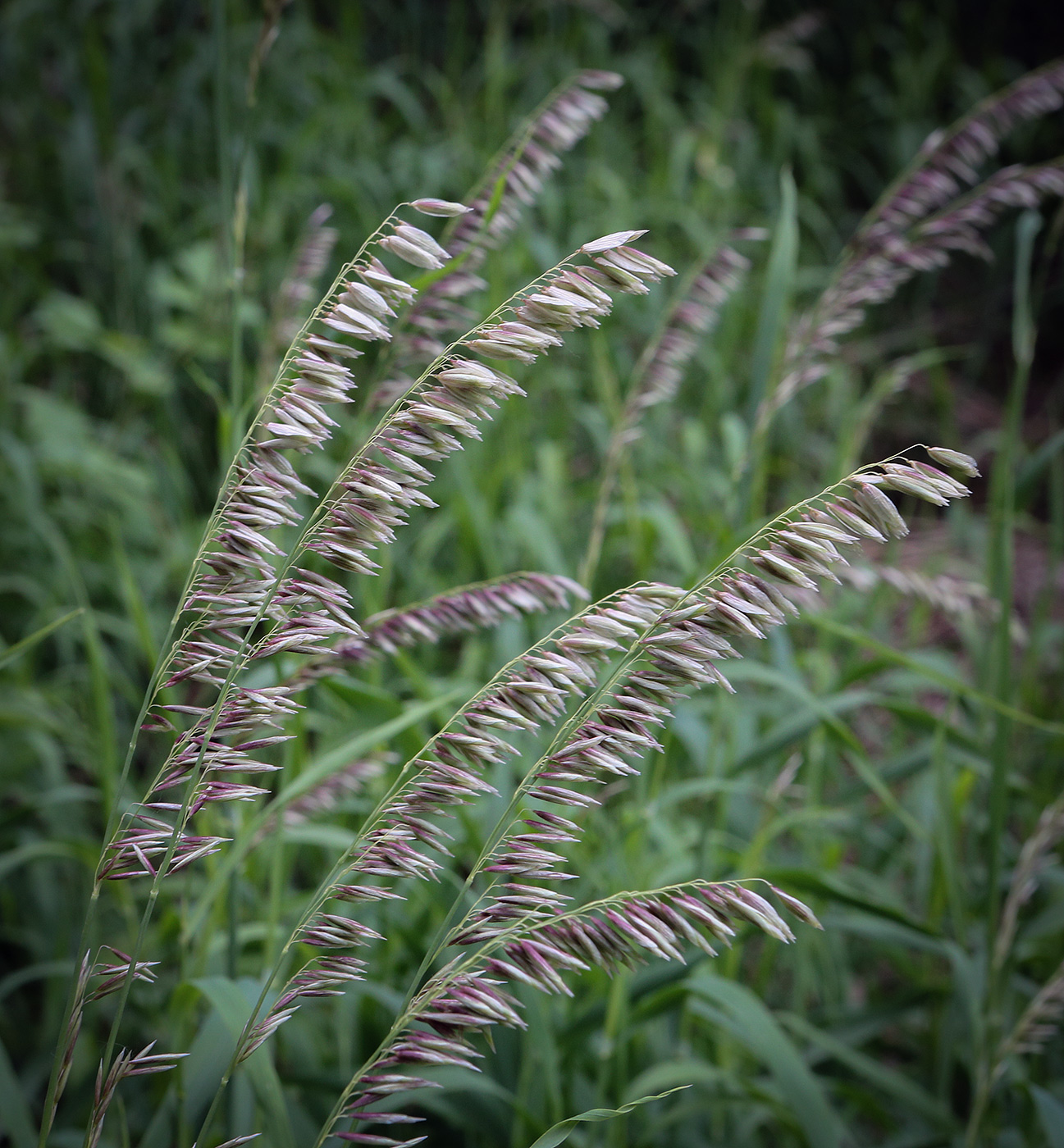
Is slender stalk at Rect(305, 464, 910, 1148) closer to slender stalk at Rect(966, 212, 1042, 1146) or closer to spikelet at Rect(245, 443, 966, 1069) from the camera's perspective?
spikelet at Rect(245, 443, 966, 1069)

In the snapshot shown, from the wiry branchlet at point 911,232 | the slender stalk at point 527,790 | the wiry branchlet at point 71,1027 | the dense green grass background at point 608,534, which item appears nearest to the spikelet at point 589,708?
the slender stalk at point 527,790

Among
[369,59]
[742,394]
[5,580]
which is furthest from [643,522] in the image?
[369,59]

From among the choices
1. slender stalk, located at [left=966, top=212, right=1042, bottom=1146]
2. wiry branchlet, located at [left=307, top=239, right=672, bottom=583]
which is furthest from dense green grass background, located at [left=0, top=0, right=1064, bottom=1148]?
wiry branchlet, located at [left=307, top=239, right=672, bottom=583]

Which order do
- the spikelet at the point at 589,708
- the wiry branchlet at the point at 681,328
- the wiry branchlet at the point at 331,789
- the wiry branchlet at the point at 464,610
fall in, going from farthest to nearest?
1. the wiry branchlet at the point at 681,328
2. the wiry branchlet at the point at 331,789
3. the wiry branchlet at the point at 464,610
4. the spikelet at the point at 589,708

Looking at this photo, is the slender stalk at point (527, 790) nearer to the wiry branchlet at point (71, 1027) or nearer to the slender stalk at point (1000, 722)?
the wiry branchlet at point (71, 1027)

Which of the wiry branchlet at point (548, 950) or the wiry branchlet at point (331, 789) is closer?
the wiry branchlet at point (548, 950)

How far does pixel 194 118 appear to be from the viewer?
3188 mm

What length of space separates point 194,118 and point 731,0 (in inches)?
100

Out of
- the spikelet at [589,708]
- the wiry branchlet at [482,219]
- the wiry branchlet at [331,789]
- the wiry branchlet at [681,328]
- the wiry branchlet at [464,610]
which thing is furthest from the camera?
the wiry branchlet at [681,328]

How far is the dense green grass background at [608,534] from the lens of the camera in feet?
3.66

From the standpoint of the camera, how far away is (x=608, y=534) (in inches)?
81.8

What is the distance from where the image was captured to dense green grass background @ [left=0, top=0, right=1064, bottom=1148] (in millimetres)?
1114

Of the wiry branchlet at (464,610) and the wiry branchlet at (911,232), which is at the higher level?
the wiry branchlet at (911,232)

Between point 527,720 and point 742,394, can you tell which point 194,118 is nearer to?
point 742,394
